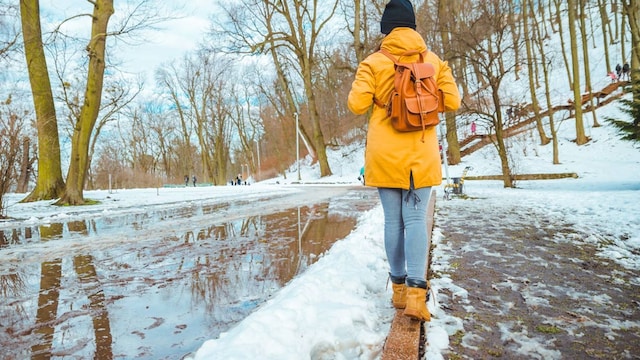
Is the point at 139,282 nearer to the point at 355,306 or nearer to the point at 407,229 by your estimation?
the point at 355,306

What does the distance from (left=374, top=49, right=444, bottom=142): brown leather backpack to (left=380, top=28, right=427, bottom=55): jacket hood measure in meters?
0.07

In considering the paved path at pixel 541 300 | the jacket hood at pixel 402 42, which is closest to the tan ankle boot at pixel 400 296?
the paved path at pixel 541 300

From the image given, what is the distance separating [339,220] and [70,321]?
4738 mm

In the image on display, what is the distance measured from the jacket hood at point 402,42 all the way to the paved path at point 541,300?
168cm

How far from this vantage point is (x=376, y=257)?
3.48 meters

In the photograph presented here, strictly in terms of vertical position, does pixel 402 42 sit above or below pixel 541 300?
above

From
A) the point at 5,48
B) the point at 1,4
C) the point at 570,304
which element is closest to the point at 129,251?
the point at 570,304

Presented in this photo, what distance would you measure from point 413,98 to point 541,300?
5.45ft

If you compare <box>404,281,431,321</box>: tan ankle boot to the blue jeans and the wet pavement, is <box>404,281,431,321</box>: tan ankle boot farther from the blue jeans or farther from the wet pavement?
the wet pavement

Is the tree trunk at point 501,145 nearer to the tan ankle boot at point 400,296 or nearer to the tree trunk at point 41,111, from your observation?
the tan ankle boot at point 400,296

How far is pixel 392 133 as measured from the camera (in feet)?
6.91

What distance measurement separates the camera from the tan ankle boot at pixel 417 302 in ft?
6.37

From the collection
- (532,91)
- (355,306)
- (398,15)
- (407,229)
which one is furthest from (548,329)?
(532,91)

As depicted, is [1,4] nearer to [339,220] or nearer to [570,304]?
[339,220]
